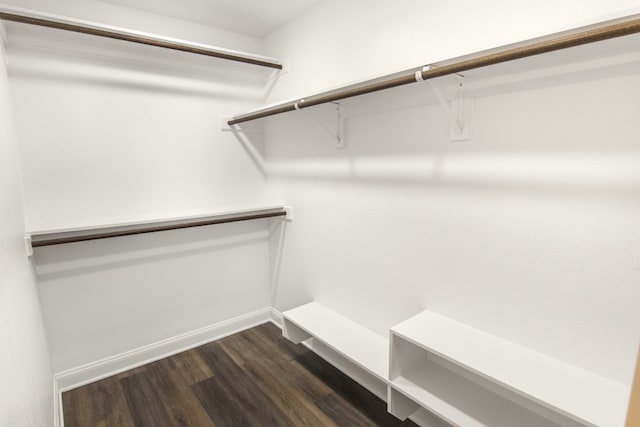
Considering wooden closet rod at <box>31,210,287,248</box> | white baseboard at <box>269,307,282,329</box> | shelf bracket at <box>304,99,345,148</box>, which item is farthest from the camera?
white baseboard at <box>269,307,282,329</box>

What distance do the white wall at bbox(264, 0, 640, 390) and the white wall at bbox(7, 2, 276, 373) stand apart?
2.41ft

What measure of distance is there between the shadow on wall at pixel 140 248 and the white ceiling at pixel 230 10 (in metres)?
1.48

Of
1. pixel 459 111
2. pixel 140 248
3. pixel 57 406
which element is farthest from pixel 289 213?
pixel 57 406

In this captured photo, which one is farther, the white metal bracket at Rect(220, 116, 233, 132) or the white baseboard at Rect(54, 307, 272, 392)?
the white metal bracket at Rect(220, 116, 233, 132)

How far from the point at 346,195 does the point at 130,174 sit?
1.44 metres

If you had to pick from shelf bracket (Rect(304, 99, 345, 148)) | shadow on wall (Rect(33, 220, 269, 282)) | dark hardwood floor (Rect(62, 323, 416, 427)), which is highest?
shelf bracket (Rect(304, 99, 345, 148))

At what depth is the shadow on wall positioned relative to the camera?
204 centimetres

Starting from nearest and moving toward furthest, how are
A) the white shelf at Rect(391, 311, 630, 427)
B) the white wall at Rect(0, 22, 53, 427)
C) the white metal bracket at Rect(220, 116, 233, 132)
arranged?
1. the white wall at Rect(0, 22, 53, 427)
2. the white shelf at Rect(391, 311, 630, 427)
3. the white metal bracket at Rect(220, 116, 233, 132)

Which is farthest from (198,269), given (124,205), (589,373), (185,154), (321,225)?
(589,373)

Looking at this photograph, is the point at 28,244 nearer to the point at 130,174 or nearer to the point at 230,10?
the point at 130,174

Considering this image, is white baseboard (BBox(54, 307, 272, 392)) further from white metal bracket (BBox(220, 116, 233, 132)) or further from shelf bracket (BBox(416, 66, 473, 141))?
shelf bracket (BBox(416, 66, 473, 141))

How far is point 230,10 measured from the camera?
223 centimetres

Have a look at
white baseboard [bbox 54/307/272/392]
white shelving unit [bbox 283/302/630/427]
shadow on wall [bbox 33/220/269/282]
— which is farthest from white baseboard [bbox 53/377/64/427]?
white shelving unit [bbox 283/302/630/427]

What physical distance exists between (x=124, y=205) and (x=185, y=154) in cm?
54
